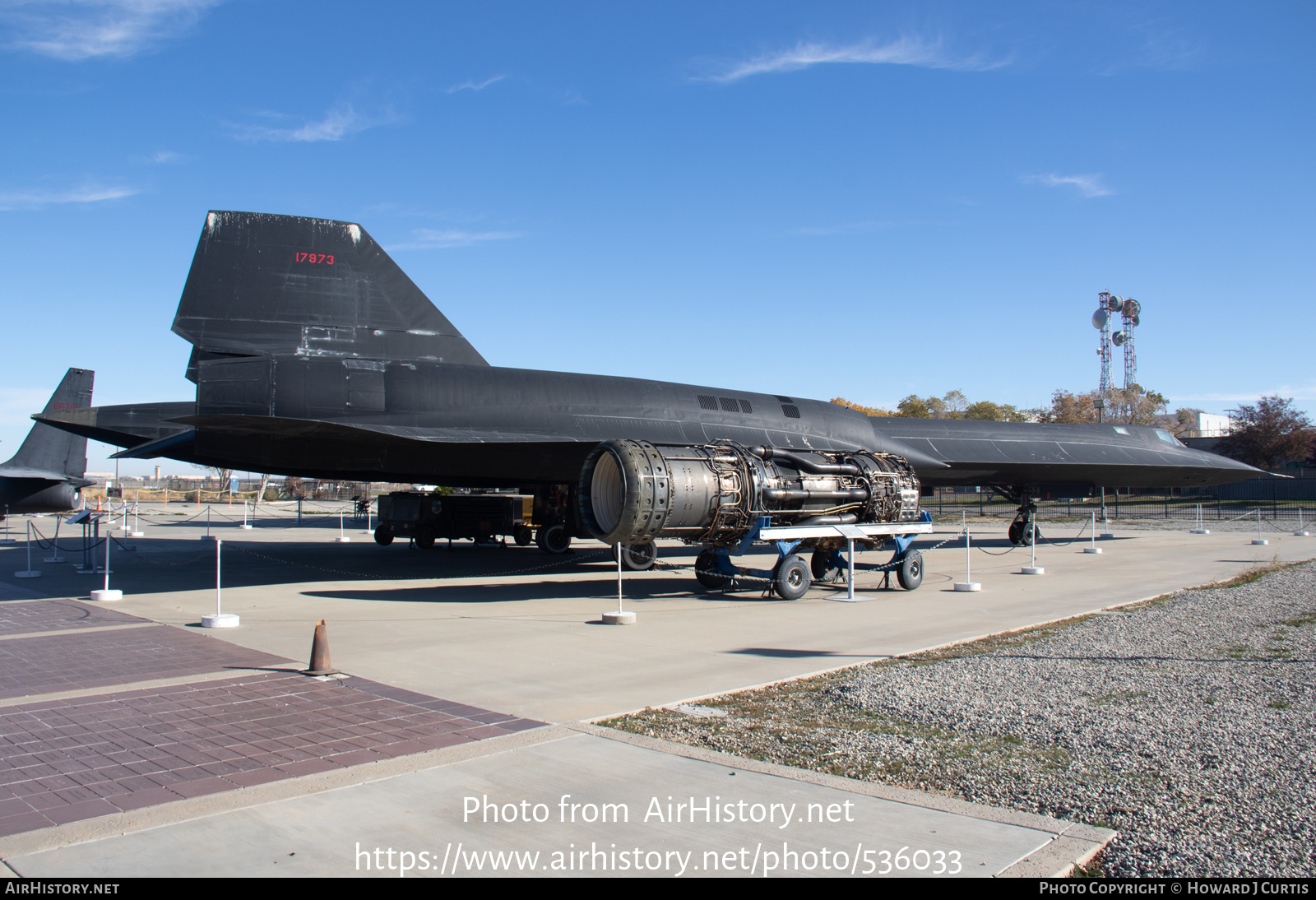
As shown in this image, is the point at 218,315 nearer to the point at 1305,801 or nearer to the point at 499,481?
the point at 499,481

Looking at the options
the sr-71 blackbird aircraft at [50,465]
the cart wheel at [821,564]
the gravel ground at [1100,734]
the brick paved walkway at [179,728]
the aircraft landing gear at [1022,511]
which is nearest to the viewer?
the gravel ground at [1100,734]

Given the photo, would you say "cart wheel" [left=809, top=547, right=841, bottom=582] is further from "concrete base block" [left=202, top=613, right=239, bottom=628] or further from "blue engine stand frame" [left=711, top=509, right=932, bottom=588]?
"concrete base block" [left=202, top=613, right=239, bottom=628]

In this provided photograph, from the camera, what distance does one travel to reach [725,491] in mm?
12914

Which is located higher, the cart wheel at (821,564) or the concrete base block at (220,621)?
the cart wheel at (821,564)

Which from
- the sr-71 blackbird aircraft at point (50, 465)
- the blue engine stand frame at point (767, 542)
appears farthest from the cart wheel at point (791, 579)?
the sr-71 blackbird aircraft at point (50, 465)

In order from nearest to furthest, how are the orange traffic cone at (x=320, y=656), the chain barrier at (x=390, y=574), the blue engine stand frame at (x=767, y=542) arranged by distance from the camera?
the orange traffic cone at (x=320, y=656)
the blue engine stand frame at (x=767, y=542)
the chain barrier at (x=390, y=574)

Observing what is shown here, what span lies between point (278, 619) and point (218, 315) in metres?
5.71

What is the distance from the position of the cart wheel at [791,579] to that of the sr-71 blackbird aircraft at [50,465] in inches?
984

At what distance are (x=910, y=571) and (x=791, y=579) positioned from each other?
8.32 feet

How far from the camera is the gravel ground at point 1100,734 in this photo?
13.1 feet

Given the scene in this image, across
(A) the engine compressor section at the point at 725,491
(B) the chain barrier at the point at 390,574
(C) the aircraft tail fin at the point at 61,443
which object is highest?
(C) the aircraft tail fin at the point at 61,443

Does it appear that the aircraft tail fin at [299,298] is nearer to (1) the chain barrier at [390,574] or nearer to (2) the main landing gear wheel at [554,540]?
(1) the chain barrier at [390,574]

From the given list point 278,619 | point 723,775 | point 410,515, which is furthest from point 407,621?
point 410,515

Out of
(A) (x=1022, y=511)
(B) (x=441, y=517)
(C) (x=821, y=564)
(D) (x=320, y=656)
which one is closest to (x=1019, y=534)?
(A) (x=1022, y=511)
